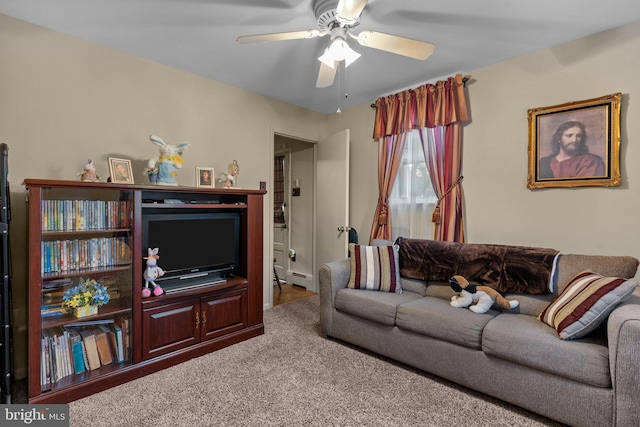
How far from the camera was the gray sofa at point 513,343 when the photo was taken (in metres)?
1.54

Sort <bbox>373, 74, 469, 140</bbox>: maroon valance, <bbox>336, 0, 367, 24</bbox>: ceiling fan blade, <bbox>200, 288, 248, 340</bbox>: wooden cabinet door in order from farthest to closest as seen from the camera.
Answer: <bbox>373, 74, 469, 140</bbox>: maroon valance, <bbox>200, 288, 248, 340</bbox>: wooden cabinet door, <bbox>336, 0, 367, 24</bbox>: ceiling fan blade

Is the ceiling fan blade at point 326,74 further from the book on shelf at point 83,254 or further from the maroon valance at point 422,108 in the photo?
the book on shelf at point 83,254

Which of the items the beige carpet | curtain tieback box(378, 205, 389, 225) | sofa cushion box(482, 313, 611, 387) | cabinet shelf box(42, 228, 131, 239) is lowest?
the beige carpet

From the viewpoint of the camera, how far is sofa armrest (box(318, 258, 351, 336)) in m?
2.80

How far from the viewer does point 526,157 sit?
273cm

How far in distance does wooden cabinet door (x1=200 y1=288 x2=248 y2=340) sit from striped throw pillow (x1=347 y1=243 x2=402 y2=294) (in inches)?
39.1

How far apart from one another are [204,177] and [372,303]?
72.5 inches

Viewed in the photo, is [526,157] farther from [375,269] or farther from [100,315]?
[100,315]

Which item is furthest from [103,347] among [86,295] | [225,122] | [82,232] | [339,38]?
[339,38]

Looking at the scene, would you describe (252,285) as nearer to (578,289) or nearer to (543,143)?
(578,289)

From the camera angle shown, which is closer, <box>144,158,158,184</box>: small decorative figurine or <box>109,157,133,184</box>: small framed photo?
<box>109,157,133,184</box>: small framed photo

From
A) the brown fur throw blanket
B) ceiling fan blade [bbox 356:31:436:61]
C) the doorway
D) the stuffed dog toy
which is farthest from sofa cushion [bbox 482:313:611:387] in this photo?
the doorway

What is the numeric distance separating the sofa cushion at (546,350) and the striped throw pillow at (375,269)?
0.93 meters

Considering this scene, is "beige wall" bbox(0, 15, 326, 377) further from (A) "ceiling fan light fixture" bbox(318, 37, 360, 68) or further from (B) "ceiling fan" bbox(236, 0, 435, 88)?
(A) "ceiling fan light fixture" bbox(318, 37, 360, 68)
